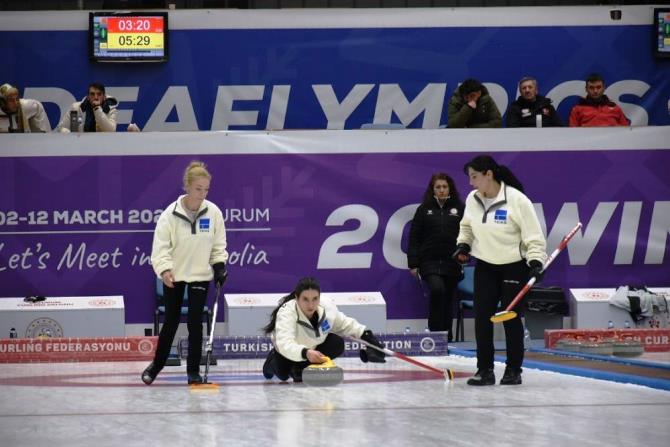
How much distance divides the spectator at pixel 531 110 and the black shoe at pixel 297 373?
629 cm

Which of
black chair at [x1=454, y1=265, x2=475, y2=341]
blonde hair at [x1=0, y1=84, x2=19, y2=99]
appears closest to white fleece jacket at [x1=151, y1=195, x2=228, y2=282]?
black chair at [x1=454, y1=265, x2=475, y2=341]

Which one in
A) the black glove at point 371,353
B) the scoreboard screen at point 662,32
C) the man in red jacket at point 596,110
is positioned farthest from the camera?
the scoreboard screen at point 662,32

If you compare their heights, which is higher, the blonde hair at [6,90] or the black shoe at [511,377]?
the blonde hair at [6,90]

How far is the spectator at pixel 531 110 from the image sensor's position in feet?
47.0

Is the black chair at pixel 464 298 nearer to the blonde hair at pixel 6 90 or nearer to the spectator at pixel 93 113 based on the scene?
the spectator at pixel 93 113

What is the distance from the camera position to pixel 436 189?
1341 cm

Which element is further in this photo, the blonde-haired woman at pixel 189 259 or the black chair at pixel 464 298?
the black chair at pixel 464 298

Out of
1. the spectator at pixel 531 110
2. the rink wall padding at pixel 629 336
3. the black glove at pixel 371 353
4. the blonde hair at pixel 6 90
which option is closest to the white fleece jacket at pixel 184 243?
the black glove at pixel 371 353

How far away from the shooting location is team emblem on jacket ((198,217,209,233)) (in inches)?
340

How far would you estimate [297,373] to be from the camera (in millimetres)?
8914

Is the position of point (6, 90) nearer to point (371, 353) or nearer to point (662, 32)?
point (371, 353)

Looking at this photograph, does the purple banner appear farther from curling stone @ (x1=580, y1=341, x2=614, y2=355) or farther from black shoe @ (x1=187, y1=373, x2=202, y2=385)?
black shoe @ (x1=187, y1=373, x2=202, y2=385)

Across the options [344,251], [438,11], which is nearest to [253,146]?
[344,251]

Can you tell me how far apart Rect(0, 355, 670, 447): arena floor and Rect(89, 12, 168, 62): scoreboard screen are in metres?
6.52
